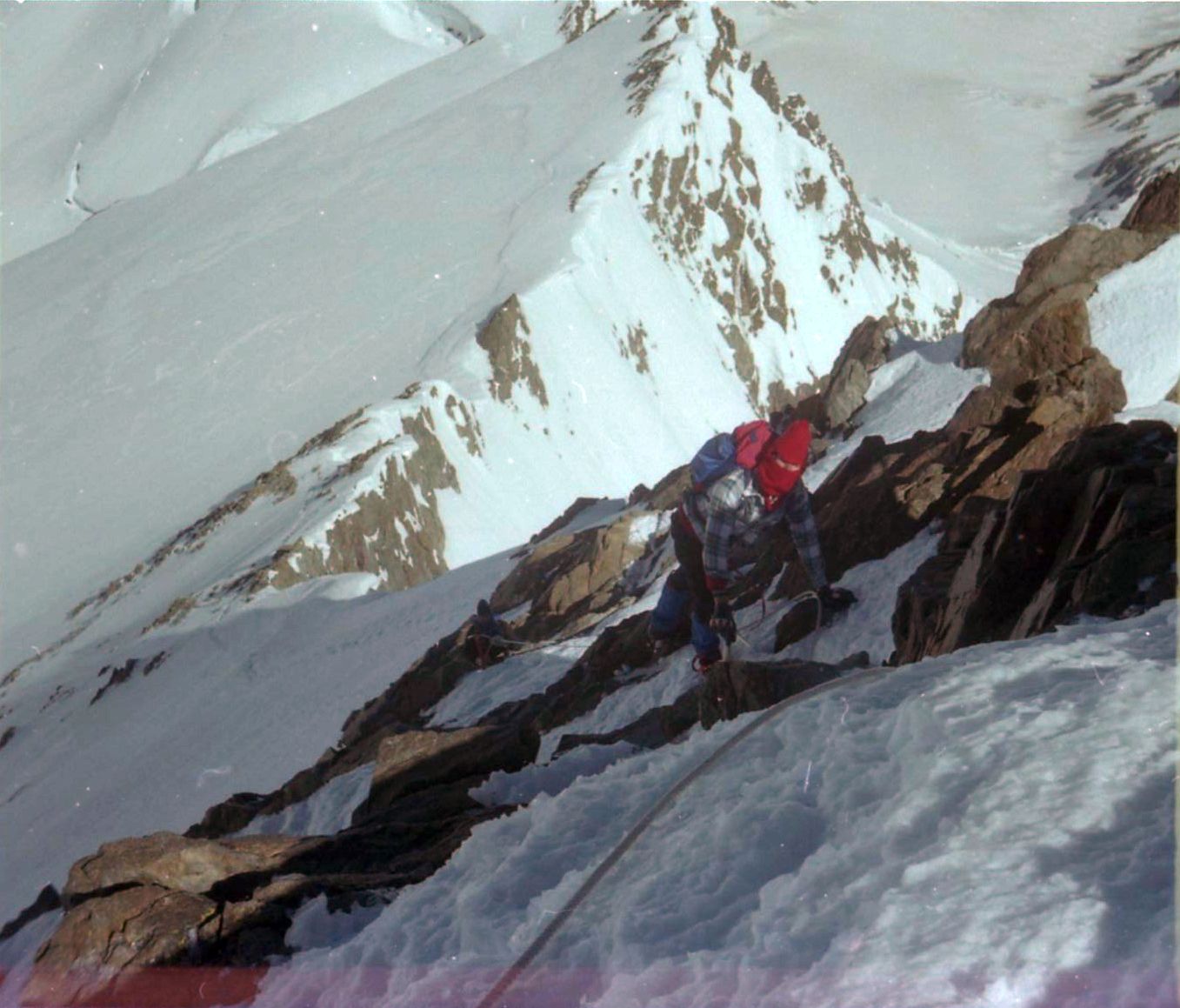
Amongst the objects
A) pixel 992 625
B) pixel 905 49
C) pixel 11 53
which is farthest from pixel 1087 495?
pixel 905 49

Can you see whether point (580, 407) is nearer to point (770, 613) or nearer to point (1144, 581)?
point (770, 613)

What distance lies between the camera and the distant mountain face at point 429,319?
25312mm

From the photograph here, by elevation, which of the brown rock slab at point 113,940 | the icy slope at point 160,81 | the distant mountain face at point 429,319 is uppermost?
the icy slope at point 160,81

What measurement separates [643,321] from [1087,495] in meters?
32.3

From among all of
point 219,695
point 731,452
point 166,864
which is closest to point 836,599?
point 731,452

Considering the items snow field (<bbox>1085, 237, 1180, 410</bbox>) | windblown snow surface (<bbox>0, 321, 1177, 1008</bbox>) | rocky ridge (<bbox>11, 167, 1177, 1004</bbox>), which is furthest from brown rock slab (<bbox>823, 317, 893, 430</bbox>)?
windblown snow surface (<bbox>0, 321, 1177, 1008</bbox>)

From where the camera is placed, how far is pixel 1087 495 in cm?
585

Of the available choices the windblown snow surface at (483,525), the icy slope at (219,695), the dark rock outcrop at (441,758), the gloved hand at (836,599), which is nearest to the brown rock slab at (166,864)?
the windblown snow surface at (483,525)

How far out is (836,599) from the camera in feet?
24.8

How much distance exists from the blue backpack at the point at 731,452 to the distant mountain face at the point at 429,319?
47.3 feet

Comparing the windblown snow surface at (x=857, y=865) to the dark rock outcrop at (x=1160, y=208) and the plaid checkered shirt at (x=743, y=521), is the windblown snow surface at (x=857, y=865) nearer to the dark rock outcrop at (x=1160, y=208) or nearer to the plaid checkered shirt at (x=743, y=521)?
the plaid checkered shirt at (x=743, y=521)

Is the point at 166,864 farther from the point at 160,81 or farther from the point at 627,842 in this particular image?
the point at 160,81

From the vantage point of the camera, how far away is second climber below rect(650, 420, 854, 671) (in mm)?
6871

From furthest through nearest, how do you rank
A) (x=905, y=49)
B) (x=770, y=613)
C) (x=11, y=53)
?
(x=905, y=49)
(x=11, y=53)
(x=770, y=613)
